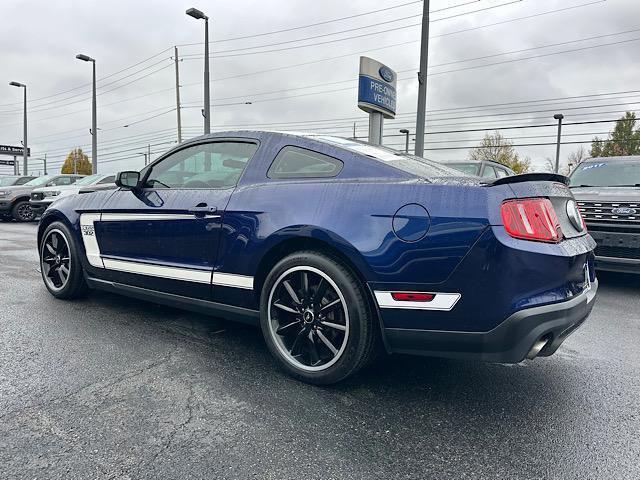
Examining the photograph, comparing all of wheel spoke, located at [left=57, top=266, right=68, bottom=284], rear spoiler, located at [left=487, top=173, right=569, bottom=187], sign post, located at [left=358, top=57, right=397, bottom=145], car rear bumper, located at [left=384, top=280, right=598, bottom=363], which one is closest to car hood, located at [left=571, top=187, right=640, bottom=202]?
rear spoiler, located at [left=487, top=173, right=569, bottom=187]

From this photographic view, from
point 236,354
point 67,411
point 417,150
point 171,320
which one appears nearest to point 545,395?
point 236,354

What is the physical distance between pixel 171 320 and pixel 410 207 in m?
2.45

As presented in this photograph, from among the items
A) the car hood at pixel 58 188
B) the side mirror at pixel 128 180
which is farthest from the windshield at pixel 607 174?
the car hood at pixel 58 188

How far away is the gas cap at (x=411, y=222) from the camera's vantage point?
2.37 metres

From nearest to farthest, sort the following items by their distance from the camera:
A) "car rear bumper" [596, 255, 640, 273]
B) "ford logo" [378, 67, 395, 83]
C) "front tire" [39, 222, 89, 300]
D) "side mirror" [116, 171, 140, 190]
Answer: "side mirror" [116, 171, 140, 190], "front tire" [39, 222, 89, 300], "car rear bumper" [596, 255, 640, 273], "ford logo" [378, 67, 395, 83]

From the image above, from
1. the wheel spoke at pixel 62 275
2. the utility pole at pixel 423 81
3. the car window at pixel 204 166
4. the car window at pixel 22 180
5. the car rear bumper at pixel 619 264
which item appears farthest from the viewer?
the car window at pixel 22 180

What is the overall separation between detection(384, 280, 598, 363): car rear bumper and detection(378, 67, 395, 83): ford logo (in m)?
11.3

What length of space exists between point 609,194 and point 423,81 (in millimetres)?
6316

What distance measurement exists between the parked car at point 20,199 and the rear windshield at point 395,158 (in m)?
14.7

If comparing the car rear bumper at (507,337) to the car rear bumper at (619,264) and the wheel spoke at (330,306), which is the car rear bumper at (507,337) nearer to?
the wheel spoke at (330,306)

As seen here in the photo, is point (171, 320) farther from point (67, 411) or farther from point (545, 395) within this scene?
point (545, 395)

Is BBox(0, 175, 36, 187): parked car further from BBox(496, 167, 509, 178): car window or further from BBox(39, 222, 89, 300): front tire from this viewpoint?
BBox(496, 167, 509, 178): car window

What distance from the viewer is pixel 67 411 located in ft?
7.84

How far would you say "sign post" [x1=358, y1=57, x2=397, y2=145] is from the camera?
11969 millimetres
